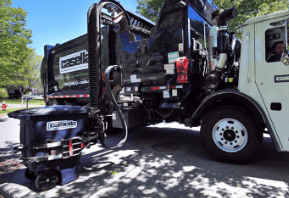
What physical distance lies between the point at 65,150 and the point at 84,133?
15.4 inches

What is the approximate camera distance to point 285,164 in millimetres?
3326

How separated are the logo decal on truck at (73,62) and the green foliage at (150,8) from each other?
8554 millimetres

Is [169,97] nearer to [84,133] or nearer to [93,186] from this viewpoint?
[84,133]


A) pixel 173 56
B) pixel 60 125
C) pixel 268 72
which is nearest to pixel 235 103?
pixel 268 72

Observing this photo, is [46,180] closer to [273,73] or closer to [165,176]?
[165,176]

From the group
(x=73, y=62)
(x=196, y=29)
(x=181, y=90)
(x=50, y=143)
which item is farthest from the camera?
(x=73, y=62)

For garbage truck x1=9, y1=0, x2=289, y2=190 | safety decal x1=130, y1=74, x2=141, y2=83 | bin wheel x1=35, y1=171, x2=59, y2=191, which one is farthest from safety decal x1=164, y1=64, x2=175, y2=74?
bin wheel x1=35, y1=171, x2=59, y2=191

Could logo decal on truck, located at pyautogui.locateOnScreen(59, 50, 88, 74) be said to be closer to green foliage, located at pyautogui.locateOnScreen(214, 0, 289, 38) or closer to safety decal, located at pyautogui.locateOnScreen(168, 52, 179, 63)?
safety decal, located at pyautogui.locateOnScreen(168, 52, 179, 63)

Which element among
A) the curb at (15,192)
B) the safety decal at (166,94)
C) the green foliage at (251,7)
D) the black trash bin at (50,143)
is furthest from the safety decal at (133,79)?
the green foliage at (251,7)

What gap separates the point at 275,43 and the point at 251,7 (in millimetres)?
11201

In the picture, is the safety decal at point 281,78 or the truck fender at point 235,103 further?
the truck fender at point 235,103

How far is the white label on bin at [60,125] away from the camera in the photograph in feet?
8.55

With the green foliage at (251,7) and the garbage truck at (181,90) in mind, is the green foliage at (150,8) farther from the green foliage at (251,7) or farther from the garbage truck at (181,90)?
the garbage truck at (181,90)

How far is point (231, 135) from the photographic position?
3.33m
